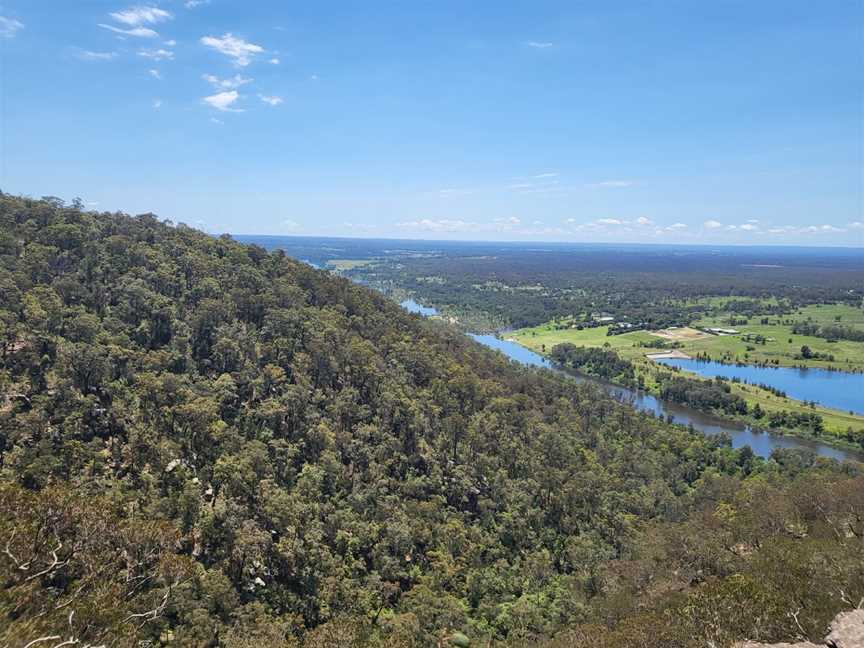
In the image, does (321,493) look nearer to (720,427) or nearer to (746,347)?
(720,427)

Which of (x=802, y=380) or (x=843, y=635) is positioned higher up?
(x=843, y=635)

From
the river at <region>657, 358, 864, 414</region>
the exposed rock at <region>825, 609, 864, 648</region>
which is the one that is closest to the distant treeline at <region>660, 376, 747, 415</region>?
the river at <region>657, 358, 864, 414</region>

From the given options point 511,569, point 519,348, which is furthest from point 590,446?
point 519,348

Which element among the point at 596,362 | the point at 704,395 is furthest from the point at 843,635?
the point at 596,362

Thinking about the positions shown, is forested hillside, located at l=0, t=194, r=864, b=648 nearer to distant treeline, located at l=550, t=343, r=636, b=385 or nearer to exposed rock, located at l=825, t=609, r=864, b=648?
exposed rock, located at l=825, t=609, r=864, b=648

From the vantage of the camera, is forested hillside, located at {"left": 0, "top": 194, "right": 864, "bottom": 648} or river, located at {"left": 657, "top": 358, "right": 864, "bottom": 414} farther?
river, located at {"left": 657, "top": 358, "right": 864, "bottom": 414}

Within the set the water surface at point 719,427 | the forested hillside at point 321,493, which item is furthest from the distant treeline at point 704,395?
the forested hillside at point 321,493

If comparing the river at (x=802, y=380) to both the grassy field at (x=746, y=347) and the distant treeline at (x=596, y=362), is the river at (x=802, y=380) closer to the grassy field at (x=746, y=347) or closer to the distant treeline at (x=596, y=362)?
the grassy field at (x=746, y=347)
